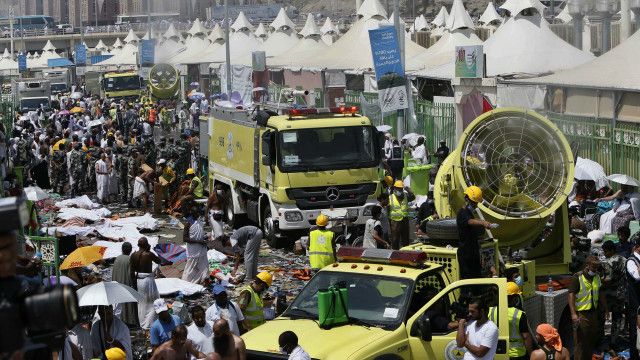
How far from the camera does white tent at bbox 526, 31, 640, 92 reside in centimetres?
2455

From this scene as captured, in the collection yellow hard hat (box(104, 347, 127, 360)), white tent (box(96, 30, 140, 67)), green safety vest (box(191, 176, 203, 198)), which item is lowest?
green safety vest (box(191, 176, 203, 198))

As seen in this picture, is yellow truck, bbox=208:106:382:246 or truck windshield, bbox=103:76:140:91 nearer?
yellow truck, bbox=208:106:382:246

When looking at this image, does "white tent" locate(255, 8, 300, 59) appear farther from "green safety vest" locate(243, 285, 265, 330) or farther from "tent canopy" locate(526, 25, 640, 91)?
"green safety vest" locate(243, 285, 265, 330)

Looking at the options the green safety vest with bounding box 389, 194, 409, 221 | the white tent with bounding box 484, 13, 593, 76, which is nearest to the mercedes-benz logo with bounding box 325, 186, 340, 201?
the green safety vest with bounding box 389, 194, 409, 221

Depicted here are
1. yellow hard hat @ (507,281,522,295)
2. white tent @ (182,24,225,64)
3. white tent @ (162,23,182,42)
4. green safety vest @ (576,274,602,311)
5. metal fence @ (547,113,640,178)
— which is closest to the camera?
yellow hard hat @ (507,281,522,295)

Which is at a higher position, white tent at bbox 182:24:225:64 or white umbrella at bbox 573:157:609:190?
white tent at bbox 182:24:225:64

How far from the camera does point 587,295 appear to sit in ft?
42.7

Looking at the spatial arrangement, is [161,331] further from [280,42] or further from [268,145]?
[280,42]

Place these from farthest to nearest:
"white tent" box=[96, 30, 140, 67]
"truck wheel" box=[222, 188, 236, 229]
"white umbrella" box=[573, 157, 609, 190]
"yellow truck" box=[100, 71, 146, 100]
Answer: "white tent" box=[96, 30, 140, 67] < "yellow truck" box=[100, 71, 146, 100] < "truck wheel" box=[222, 188, 236, 229] < "white umbrella" box=[573, 157, 609, 190]

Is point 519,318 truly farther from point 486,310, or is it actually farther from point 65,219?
point 65,219

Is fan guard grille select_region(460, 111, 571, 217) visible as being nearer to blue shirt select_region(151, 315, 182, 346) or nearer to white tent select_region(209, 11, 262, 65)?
blue shirt select_region(151, 315, 182, 346)

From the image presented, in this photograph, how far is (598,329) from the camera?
13148mm

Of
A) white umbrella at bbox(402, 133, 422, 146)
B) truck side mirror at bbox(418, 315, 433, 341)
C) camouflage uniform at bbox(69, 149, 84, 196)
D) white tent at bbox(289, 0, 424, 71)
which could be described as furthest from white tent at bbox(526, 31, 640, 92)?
white tent at bbox(289, 0, 424, 71)

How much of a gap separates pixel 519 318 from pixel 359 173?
9.69m
